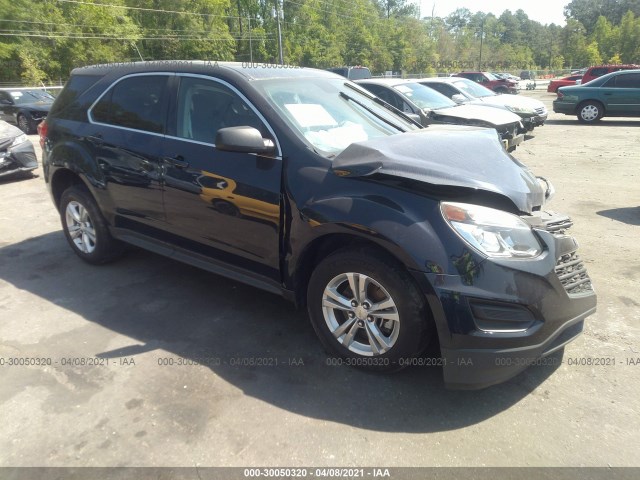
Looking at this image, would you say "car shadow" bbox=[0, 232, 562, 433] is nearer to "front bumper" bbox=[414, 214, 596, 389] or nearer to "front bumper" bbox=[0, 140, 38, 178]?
"front bumper" bbox=[414, 214, 596, 389]

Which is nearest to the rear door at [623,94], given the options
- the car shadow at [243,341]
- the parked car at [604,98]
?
the parked car at [604,98]

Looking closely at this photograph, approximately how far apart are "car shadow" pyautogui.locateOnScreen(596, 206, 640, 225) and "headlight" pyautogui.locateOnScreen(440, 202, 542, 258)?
4120mm

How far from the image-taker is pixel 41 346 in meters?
3.48

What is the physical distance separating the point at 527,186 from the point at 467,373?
1.20 meters

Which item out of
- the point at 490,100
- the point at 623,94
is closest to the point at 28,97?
the point at 490,100

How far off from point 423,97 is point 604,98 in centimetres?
858

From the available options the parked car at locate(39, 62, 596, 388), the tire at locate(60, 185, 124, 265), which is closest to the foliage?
the tire at locate(60, 185, 124, 265)

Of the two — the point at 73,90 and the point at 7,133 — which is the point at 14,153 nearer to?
the point at 7,133

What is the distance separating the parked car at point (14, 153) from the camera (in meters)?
8.65

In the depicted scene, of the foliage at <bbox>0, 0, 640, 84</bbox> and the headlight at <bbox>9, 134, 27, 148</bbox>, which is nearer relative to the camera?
the headlight at <bbox>9, 134, 27, 148</bbox>

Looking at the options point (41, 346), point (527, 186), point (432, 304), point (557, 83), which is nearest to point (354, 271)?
point (432, 304)

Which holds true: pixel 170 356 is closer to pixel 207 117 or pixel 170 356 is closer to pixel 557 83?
pixel 207 117

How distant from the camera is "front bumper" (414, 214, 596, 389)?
8.25ft

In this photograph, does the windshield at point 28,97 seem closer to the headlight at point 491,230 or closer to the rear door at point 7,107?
the rear door at point 7,107
